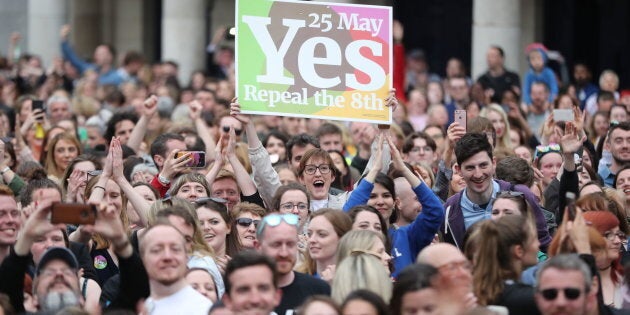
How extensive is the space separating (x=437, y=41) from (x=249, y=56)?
17.3 metres

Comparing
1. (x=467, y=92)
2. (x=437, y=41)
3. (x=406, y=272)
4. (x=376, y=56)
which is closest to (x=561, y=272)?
(x=406, y=272)

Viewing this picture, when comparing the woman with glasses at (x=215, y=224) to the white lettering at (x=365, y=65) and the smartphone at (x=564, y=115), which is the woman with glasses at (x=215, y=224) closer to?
the white lettering at (x=365, y=65)

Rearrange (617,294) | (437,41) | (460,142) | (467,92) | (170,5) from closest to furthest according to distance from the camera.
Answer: (617,294)
(460,142)
(467,92)
(170,5)
(437,41)

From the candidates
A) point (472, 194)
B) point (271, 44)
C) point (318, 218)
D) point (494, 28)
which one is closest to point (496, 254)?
point (318, 218)

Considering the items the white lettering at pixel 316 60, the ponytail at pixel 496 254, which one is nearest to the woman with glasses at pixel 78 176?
the white lettering at pixel 316 60

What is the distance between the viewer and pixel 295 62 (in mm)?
13016

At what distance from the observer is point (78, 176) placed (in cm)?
1299

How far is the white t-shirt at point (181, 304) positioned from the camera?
29.7 feet

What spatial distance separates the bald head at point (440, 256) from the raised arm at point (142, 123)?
6.65m

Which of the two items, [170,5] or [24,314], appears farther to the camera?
[170,5]

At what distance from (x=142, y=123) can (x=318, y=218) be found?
528 centimetres

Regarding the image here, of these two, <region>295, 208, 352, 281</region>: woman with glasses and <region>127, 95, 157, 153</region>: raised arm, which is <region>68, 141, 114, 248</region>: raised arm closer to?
<region>295, 208, 352, 281</region>: woman with glasses

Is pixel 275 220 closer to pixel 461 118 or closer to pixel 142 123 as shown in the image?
pixel 461 118

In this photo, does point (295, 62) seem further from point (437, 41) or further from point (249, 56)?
point (437, 41)
